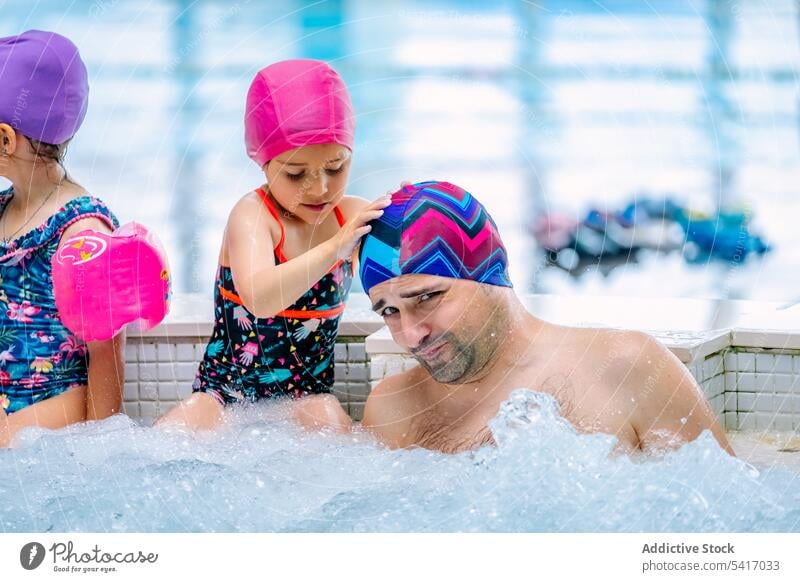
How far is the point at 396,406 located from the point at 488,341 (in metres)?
0.19

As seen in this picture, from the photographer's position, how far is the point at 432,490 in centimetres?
137

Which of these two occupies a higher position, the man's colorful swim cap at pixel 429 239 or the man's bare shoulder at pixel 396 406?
the man's colorful swim cap at pixel 429 239

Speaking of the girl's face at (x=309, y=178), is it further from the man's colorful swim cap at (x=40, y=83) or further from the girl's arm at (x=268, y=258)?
the man's colorful swim cap at (x=40, y=83)

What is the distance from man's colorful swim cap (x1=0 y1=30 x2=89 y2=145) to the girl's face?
1.19ft

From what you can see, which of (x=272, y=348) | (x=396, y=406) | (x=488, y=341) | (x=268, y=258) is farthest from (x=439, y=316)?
(x=272, y=348)

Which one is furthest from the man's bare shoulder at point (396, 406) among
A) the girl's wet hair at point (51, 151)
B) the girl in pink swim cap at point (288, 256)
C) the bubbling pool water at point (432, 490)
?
the girl's wet hair at point (51, 151)

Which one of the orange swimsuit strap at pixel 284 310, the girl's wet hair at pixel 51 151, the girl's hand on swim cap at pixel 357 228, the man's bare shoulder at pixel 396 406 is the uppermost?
the girl's wet hair at pixel 51 151

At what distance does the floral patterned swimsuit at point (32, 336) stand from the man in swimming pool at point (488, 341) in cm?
66

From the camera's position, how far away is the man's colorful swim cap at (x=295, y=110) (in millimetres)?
1532

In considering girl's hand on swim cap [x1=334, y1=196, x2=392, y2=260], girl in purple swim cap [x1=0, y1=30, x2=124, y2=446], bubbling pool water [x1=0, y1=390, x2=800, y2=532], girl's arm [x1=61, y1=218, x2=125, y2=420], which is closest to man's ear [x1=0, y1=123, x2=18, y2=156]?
girl in purple swim cap [x1=0, y1=30, x2=124, y2=446]

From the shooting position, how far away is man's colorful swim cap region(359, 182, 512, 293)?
132 cm

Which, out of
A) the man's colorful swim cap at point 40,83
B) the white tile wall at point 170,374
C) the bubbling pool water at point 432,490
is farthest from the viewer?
the white tile wall at point 170,374

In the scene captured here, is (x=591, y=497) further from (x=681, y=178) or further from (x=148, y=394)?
(x=681, y=178)
